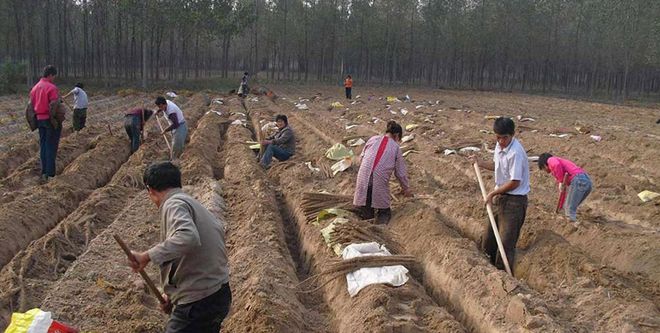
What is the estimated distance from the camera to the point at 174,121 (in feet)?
40.5

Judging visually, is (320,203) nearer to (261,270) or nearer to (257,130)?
(261,270)

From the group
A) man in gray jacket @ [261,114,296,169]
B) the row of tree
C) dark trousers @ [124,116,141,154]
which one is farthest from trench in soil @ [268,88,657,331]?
the row of tree

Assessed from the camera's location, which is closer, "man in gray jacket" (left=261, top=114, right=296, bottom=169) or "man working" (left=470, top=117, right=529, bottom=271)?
"man working" (left=470, top=117, right=529, bottom=271)

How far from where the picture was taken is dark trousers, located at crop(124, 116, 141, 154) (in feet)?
46.6

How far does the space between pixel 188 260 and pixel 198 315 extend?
0.36 metres

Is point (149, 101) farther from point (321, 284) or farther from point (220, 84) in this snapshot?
point (321, 284)

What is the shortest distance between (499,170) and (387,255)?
1538mm

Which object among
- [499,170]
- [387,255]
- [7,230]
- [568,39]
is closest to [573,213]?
[499,170]

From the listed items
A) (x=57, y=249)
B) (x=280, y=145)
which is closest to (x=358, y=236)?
(x=57, y=249)

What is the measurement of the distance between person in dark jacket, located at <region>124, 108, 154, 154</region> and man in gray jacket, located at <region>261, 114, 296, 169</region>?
3.07 metres

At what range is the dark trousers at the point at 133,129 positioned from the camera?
14.2m

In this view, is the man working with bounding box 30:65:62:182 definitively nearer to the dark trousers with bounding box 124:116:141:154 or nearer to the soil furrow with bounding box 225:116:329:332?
the soil furrow with bounding box 225:116:329:332

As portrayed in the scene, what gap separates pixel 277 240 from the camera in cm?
774

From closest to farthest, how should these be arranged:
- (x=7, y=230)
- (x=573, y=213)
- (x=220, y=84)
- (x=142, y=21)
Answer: (x=7, y=230) → (x=573, y=213) → (x=142, y=21) → (x=220, y=84)
